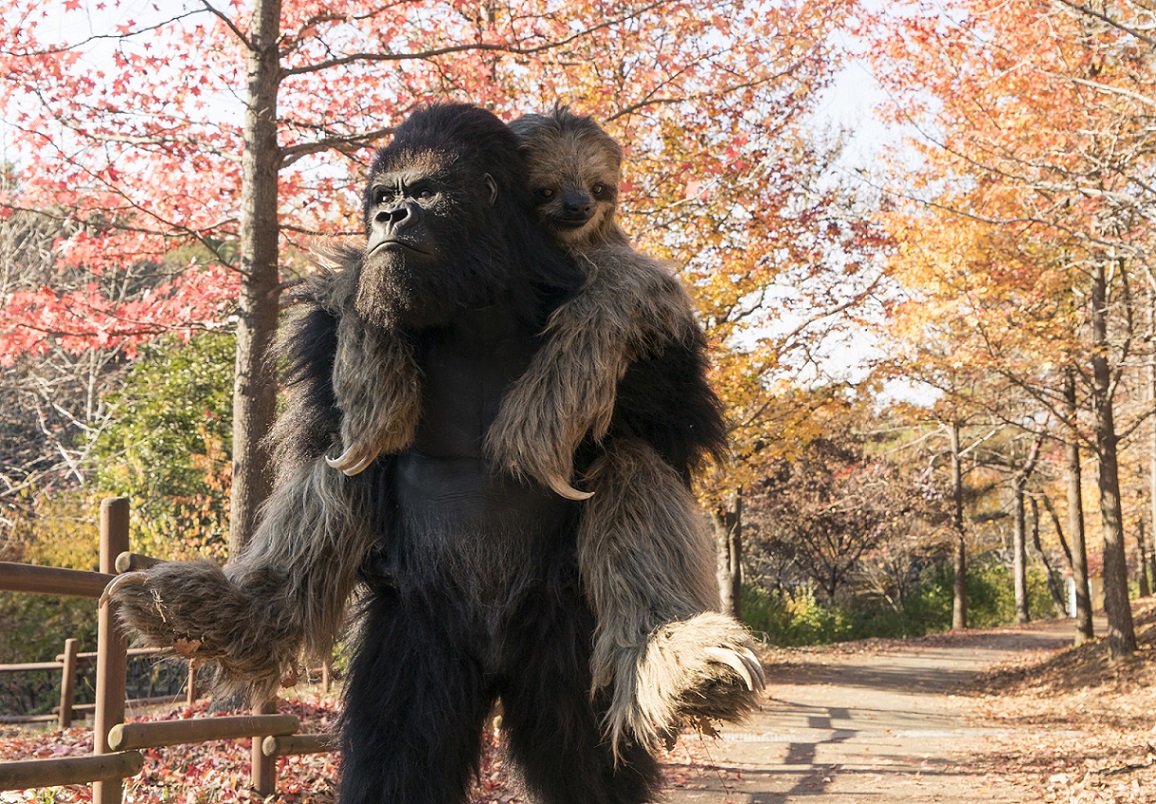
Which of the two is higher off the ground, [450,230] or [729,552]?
[450,230]

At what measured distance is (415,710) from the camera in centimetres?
210

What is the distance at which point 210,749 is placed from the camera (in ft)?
19.8

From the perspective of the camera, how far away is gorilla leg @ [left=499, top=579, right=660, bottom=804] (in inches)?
83.7

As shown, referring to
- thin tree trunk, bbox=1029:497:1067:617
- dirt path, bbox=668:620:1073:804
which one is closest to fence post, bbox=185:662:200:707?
dirt path, bbox=668:620:1073:804

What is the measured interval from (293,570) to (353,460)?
0.31 metres

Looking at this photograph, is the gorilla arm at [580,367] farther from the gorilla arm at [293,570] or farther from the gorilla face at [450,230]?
the gorilla arm at [293,570]

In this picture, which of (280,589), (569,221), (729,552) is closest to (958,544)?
(729,552)

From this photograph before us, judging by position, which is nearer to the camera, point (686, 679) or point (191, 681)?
point (686, 679)

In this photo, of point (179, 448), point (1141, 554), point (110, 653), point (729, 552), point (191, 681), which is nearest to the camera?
point (191, 681)

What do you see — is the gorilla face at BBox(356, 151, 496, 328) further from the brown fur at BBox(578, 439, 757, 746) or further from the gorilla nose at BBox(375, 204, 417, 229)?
the brown fur at BBox(578, 439, 757, 746)

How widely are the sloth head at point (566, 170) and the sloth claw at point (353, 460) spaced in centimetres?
59

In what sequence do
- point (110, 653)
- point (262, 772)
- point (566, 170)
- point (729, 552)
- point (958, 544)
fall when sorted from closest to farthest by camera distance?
1. point (566, 170)
2. point (110, 653)
3. point (262, 772)
4. point (729, 552)
5. point (958, 544)

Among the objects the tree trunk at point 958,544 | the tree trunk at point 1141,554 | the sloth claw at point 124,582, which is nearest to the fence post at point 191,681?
the sloth claw at point 124,582

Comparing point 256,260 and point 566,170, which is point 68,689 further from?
point 566,170
